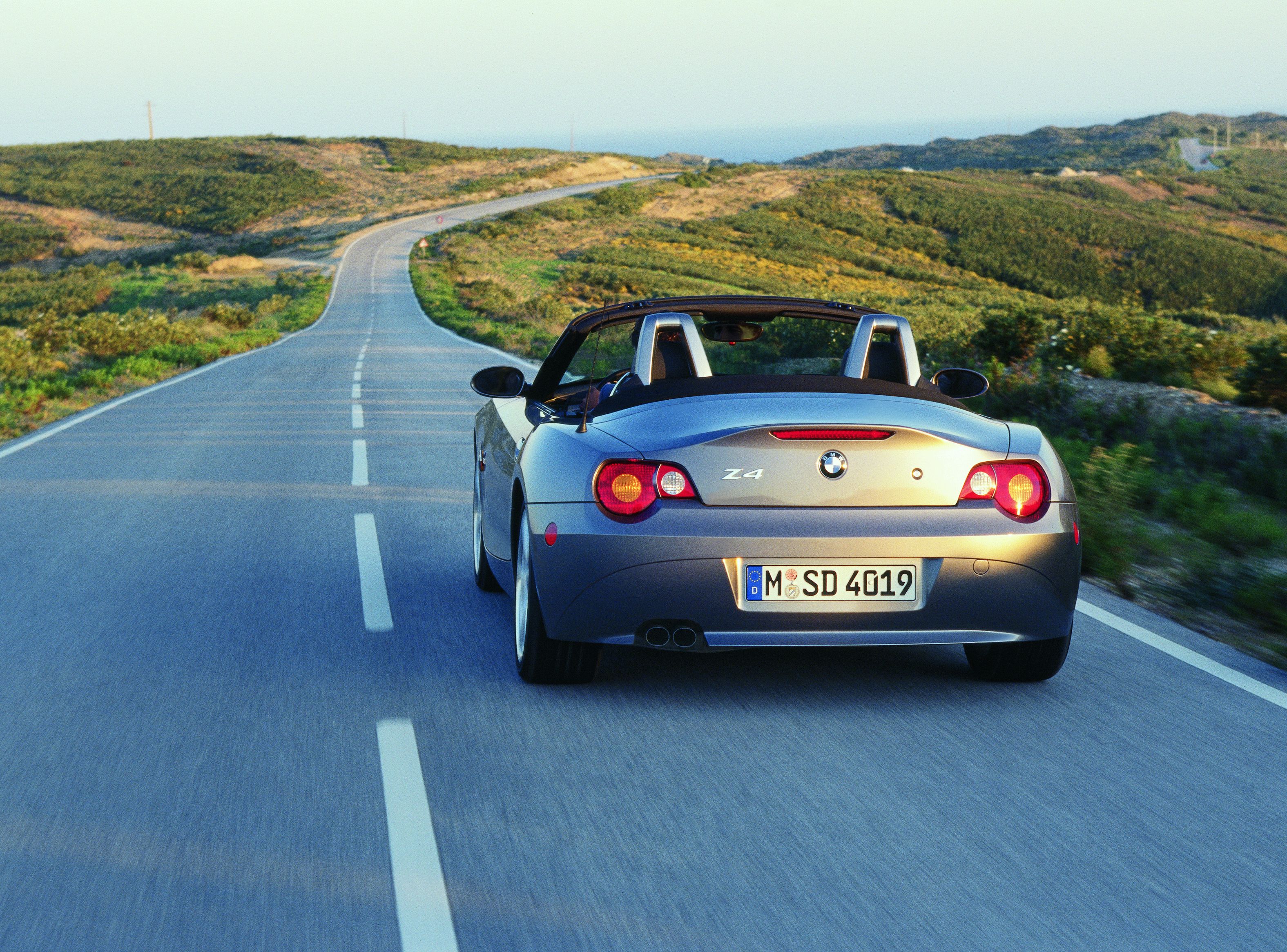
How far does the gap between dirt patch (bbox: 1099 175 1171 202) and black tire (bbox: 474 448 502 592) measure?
11448 cm

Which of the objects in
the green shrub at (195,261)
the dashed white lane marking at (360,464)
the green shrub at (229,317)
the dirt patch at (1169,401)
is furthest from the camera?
the green shrub at (195,261)

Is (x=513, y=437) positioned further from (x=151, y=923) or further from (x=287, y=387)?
(x=287, y=387)

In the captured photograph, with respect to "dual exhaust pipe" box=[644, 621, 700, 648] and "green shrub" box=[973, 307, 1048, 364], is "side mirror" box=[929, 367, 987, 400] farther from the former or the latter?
"green shrub" box=[973, 307, 1048, 364]

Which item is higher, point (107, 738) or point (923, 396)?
point (923, 396)

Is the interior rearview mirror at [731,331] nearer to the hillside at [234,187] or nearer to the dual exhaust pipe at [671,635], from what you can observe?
the dual exhaust pipe at [671,635]

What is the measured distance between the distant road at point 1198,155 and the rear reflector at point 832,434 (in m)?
151

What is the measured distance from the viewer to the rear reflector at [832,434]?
4156 millimetres

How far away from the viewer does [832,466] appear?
415 centimetres

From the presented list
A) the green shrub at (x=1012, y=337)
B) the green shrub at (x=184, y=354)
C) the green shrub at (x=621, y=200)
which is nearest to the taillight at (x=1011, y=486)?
the green shrub at (x=1012, y=337)

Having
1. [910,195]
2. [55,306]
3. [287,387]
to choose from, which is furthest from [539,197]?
[287,387]

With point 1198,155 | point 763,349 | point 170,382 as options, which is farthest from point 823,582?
point 1198,155

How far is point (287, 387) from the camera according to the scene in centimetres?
1920

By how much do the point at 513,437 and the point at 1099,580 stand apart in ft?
10.8

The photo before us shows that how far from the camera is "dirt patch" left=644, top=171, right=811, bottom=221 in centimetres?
9825
